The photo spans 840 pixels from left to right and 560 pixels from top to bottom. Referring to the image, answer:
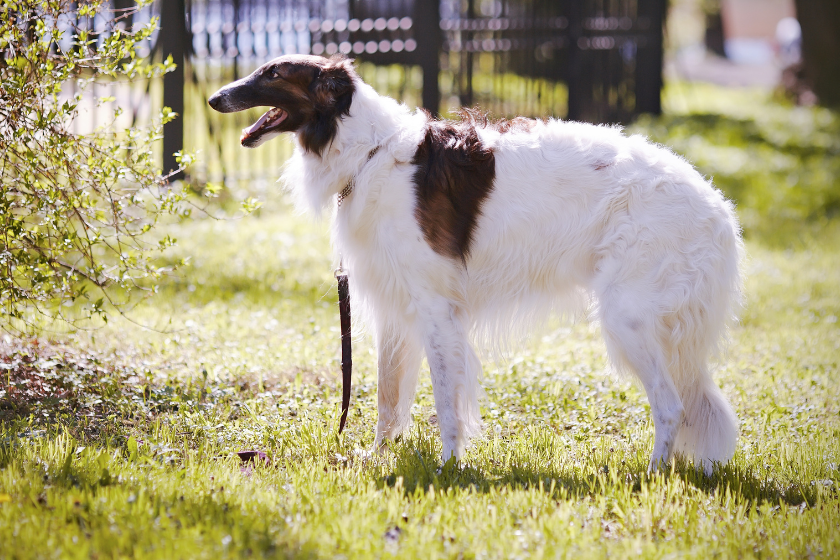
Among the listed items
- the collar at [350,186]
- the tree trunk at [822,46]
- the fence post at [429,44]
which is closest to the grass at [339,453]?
the collar at [350,186]

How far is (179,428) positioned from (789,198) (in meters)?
8.96

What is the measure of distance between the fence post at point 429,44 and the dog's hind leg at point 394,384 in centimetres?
697

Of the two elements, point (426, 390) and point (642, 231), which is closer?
point (642, 231)

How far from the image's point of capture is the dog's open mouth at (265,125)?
3.64 meters

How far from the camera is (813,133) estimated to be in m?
14.9

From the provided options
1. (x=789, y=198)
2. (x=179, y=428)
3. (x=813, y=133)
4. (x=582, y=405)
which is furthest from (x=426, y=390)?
(x=813, y=133)

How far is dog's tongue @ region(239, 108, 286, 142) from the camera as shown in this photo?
12.0 feet

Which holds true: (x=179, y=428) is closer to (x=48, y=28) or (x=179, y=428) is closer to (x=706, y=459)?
(x=48, y=28)

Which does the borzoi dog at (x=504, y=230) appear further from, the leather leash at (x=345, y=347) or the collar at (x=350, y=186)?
the leather leash at (x=345, y=347)

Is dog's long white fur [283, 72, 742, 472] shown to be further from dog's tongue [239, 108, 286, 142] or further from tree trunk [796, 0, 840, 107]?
tree trunk [796, 0, 840, 107]

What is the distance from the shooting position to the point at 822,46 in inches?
696

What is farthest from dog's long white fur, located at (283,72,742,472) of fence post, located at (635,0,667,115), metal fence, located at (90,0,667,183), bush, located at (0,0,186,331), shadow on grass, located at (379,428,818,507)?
fence post, located at (635,0,667,115)

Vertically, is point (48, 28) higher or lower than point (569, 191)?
higher

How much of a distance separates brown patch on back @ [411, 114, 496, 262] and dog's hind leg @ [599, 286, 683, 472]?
0.71 meters
